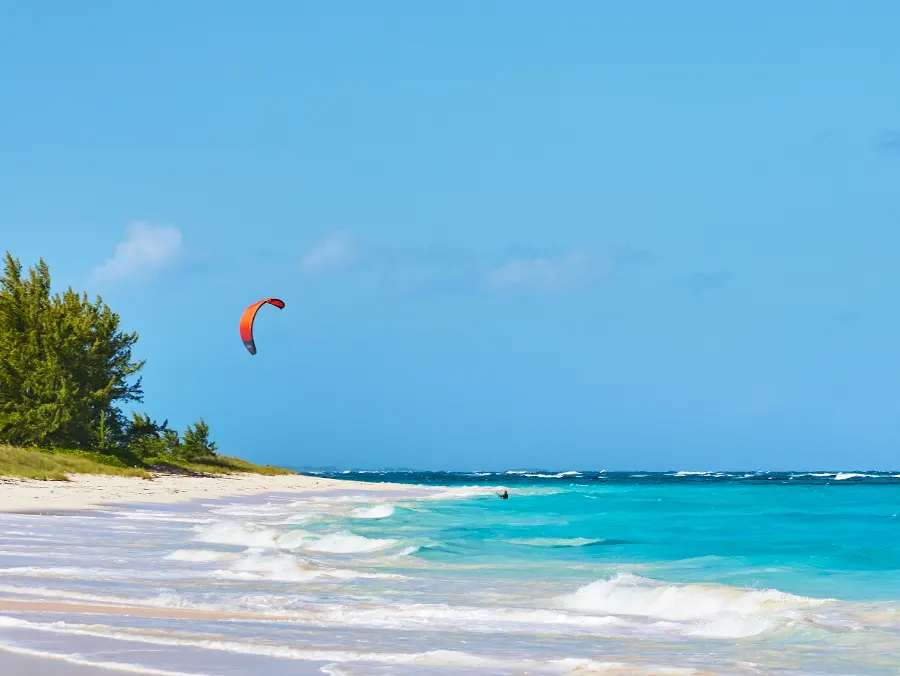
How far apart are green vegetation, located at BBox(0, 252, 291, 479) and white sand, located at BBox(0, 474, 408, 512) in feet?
9.54

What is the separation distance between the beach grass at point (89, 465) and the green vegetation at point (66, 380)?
19 cm

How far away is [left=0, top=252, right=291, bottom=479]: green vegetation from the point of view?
52531 mm

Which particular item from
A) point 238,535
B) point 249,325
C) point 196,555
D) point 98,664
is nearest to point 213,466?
point 249,325

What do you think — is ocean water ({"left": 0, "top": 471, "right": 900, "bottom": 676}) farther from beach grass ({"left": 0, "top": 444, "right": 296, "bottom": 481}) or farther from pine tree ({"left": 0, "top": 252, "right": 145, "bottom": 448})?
pine tree ({"left": 0, "top": 252, "right": 145, "bottom": 448})

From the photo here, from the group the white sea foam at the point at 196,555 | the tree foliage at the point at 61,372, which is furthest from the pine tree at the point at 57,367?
the white sea foam at the point at 196,555

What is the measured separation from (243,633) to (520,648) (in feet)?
9.44

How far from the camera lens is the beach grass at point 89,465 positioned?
130 feet

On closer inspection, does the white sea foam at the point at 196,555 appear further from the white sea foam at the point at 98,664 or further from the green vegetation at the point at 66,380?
the green vegetation at the point at 66,380

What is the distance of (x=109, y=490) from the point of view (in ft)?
127

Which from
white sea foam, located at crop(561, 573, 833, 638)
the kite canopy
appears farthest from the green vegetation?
white sea foam, located at crop(561, 573, 833, 638)

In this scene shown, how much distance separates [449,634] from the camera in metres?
10.8

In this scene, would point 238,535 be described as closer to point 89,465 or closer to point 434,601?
point 434,601

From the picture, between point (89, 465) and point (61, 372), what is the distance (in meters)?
7.98

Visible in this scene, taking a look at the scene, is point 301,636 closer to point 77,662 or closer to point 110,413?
point 77,662
